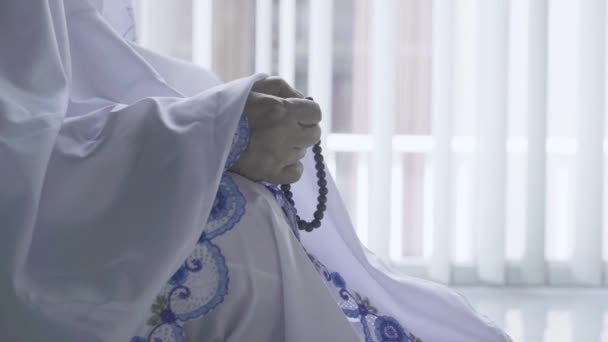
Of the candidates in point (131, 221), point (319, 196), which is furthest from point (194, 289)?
point (319, 196)

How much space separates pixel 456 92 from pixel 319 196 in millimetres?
1566

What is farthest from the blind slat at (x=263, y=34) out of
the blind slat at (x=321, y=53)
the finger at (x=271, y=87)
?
the finger at (x=271, y=87)

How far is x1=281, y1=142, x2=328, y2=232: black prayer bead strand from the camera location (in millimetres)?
1379

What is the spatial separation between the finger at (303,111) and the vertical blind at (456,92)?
1.62 m

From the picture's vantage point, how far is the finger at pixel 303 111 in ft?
3.96

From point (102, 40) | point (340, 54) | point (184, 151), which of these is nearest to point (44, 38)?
Result: point (102, 40)

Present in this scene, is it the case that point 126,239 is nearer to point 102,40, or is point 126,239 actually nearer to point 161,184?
point 161,184

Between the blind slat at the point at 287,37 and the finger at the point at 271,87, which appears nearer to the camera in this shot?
the finger at the point at 271,87

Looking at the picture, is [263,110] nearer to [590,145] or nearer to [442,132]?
[442,132]

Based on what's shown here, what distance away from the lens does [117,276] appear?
1091mm

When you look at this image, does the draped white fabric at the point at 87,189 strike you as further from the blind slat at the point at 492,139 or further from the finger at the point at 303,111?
the blind slat at the point at 492,139

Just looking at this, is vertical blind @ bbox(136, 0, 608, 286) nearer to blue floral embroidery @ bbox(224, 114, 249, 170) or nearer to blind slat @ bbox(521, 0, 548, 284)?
blind slat @ bbox(521, 0, 548, 284)

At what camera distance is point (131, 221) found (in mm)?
1121

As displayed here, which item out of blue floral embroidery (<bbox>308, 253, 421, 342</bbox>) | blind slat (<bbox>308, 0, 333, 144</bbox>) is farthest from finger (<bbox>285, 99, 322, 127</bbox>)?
blind slat (<bbox>308, 0, 333, 144</bbox>)
